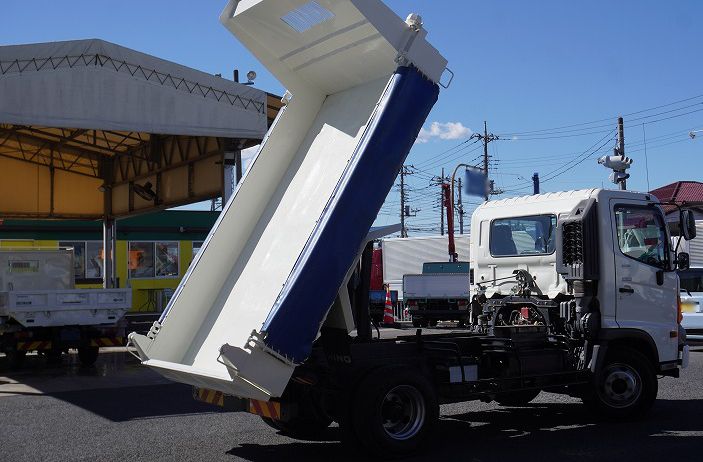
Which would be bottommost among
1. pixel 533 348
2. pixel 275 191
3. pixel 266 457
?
pixel 266 457

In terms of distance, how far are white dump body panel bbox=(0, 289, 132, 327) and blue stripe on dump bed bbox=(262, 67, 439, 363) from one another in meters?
9.92

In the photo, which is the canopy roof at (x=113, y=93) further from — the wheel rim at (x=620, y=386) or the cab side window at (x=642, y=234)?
the wheel rim at (x=620, y=386)

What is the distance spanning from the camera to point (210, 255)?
24.6 ft

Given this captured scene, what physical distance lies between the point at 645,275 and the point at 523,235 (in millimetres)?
1524

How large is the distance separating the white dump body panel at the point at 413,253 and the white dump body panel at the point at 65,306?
62.5ft

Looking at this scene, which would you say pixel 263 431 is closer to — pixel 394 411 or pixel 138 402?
pixel 394 411

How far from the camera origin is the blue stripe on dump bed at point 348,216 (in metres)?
6.20

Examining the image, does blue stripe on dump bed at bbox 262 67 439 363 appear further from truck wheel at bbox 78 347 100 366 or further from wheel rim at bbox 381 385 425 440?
truck wheel at bbox 78 347 100 366

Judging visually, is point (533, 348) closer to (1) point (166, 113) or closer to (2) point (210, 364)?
(2) point (210, 364)

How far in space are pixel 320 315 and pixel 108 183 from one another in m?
19.9

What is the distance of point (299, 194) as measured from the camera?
24.5 feet

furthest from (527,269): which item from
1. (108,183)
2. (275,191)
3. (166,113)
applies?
(108,183)

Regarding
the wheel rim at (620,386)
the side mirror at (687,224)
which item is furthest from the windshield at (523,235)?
the wheel rim at (620,386)

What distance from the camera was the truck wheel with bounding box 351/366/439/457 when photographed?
6.72 metres
